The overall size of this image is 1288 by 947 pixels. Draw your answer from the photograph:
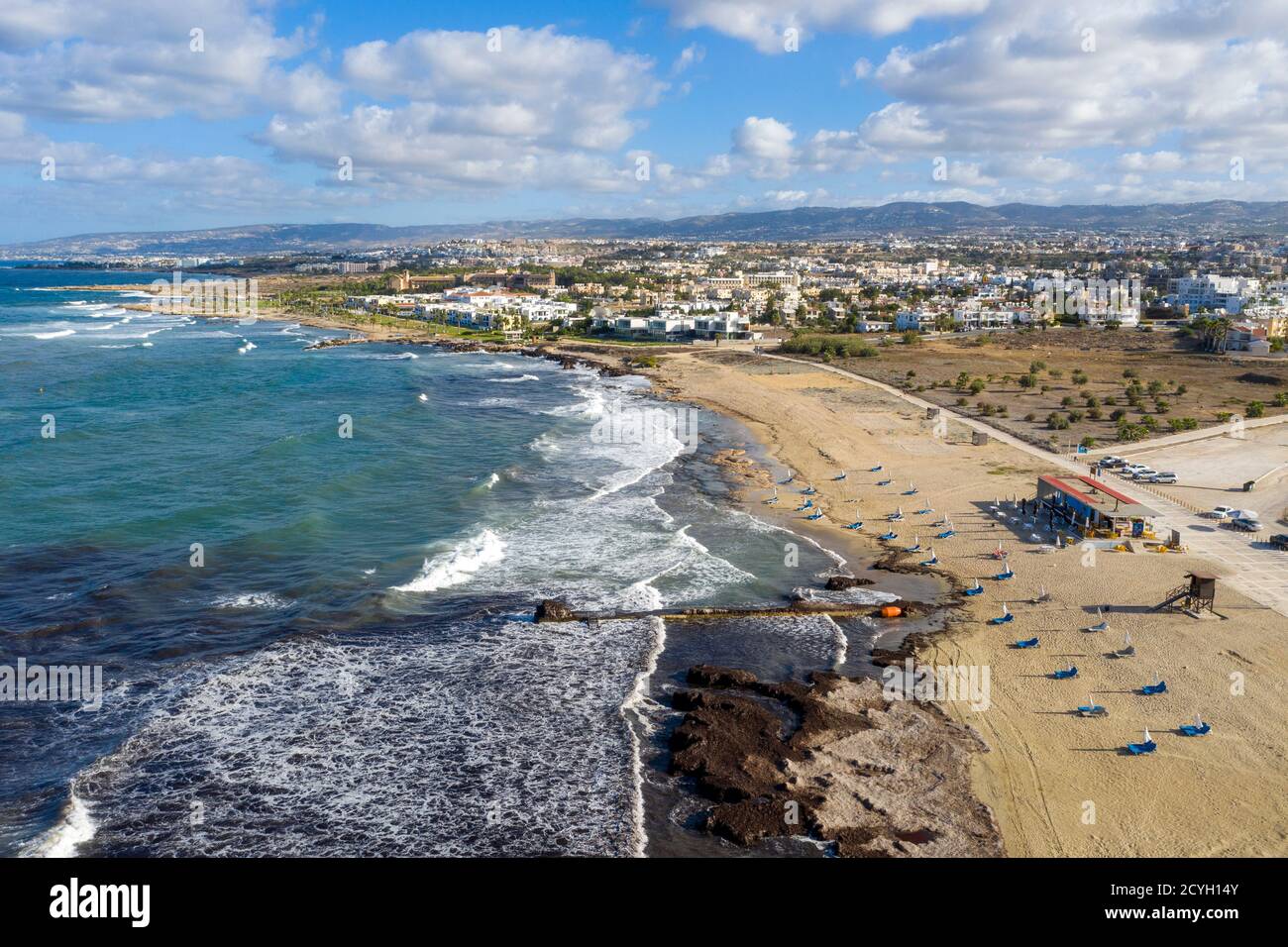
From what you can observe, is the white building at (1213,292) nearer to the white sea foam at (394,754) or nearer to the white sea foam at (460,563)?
the white sea foam at (460,563)

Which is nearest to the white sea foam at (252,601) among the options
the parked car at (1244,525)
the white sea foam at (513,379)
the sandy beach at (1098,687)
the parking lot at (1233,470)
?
the sandy beach at (1098,687)

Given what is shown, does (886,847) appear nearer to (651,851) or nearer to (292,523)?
(651,851)

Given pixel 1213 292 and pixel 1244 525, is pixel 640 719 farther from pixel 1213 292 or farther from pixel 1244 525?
pixel 1213 292

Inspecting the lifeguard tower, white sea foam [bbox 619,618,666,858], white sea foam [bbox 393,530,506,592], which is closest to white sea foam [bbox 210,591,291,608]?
white sea foam [bbox 393,530,506,592]

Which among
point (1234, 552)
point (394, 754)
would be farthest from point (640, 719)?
point (1234, 552)
